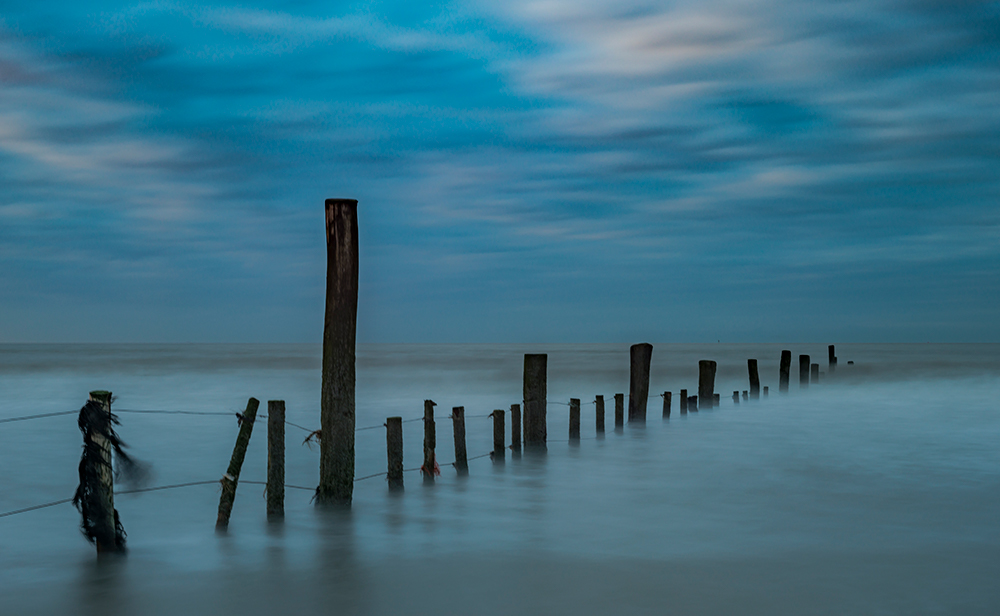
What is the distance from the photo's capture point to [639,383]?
61.8 ft

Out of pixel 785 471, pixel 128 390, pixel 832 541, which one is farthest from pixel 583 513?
pixel 128 390

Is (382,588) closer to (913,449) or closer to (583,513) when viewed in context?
(583,513)

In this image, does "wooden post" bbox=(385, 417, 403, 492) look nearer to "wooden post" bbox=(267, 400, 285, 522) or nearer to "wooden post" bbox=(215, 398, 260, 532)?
"wooden post" bbox=(267, 400, 285, 522)

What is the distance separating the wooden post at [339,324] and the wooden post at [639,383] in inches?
412

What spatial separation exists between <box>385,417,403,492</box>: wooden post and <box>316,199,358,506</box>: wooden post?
52.1 inches

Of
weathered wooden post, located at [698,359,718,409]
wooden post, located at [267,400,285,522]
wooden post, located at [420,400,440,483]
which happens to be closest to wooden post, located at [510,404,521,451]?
wooden post, located at [420,400,440,483]

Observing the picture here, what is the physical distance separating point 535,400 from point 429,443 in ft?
10.9

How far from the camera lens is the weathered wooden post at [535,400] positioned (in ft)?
45.8

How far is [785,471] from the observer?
43.2 feet

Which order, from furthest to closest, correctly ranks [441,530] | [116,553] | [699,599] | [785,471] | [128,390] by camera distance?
1. [128,390]
2. [785,471]
3. [441,530]
4. [116,553]
5. [699,599]

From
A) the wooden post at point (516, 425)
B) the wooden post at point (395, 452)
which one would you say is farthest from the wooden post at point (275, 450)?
the wooden post at point (516, 425)

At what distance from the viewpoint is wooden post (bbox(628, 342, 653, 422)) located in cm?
1847

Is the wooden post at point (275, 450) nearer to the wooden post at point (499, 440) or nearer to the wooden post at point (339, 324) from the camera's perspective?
the wooden post at point (339, 324)

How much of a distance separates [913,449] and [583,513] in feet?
28.5
